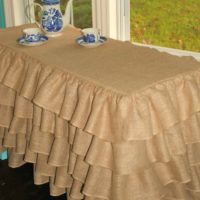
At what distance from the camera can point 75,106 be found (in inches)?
49.3

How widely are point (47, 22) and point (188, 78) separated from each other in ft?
2.25

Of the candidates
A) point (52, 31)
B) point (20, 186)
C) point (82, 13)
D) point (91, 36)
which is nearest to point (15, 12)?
point (82, 13)

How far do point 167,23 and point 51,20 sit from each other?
23.7 inches

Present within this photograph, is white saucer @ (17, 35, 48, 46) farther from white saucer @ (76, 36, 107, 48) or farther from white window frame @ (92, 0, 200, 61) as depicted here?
white window frame @ (92, 0, 200, 61)

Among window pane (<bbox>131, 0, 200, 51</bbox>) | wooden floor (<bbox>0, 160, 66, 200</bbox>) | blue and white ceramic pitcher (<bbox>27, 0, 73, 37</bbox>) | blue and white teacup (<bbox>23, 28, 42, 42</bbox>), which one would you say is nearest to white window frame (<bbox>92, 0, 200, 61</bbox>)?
window pane (<bbox>131, 0, 200, 51</bbox>)

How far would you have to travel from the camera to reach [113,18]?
185 centimetres

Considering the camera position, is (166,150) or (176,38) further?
(176,38)

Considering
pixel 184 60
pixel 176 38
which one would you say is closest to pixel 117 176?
pixel 184 60

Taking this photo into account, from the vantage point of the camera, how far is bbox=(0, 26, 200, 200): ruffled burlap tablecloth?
1141 mm

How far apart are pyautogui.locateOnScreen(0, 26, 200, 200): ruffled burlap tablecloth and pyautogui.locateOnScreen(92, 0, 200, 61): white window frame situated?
11.4 inches

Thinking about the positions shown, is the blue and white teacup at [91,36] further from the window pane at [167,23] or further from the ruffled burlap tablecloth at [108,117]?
the window pane at [167,23]

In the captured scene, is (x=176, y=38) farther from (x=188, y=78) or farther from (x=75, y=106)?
(x=75, y=106)

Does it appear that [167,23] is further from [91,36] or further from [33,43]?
[33,43]

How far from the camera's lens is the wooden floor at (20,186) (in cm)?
181
